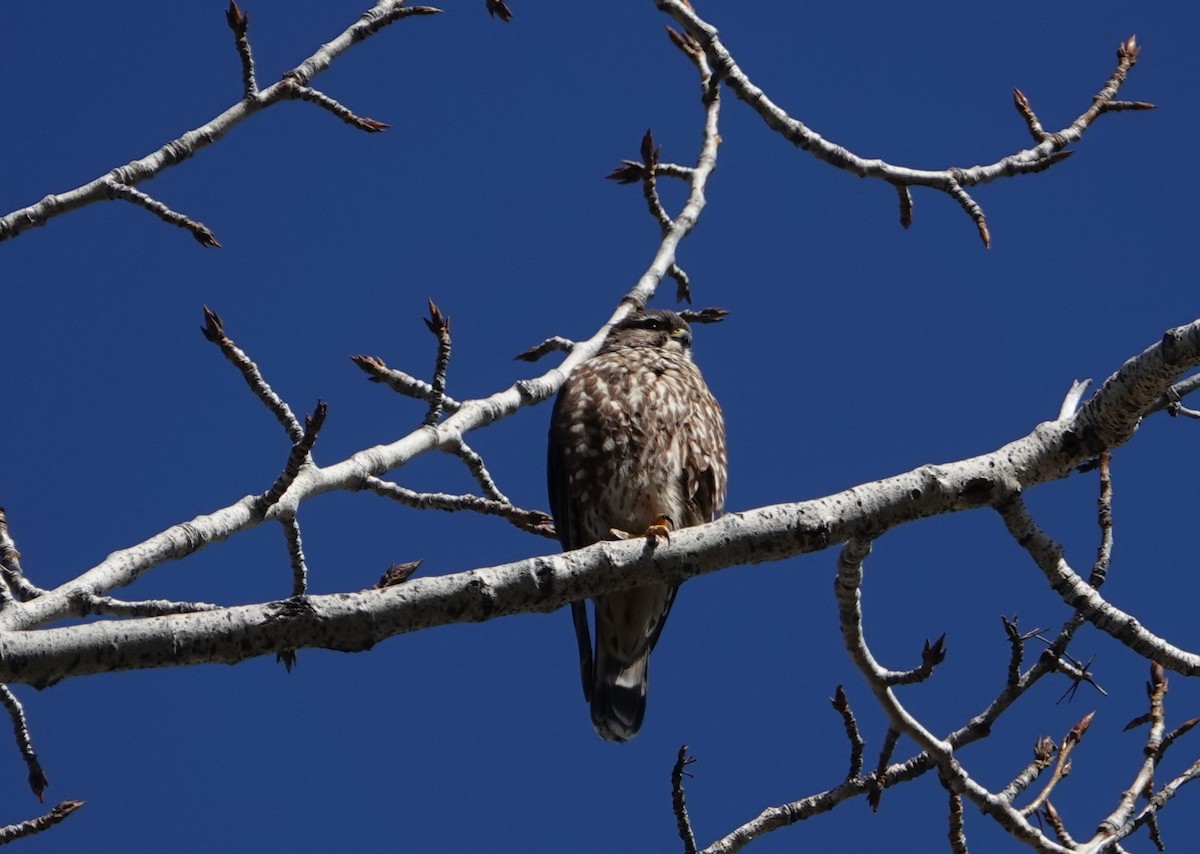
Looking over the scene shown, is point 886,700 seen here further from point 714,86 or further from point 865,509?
point 714,86

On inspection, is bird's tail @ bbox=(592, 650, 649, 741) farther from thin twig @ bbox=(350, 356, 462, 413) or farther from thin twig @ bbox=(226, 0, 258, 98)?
thin twig @ bbox=(226, 0, 258, 98)

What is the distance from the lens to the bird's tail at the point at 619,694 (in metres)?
5.07

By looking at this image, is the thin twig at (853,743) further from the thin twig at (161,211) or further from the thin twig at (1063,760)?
the thin twig at (161,211)

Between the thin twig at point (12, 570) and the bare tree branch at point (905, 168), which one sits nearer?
the thin twig at point (12, 570)

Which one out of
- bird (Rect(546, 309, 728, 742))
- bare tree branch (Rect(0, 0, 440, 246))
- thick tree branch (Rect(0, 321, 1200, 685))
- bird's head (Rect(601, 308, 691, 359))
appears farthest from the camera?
bird's head (Rect(601, 308, 691, 359))

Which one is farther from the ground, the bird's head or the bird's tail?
the bird's head

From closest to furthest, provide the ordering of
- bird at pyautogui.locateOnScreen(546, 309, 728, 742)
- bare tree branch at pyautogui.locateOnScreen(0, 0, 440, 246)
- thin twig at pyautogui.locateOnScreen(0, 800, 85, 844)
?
thin twig at pyautogui.locateOnScreen(0, 800, 85, 844) < bare tree branch at pyautogui.locateOnScreen(0, 0, 440, 246) < bird at pyautogui.locateOnScreen(546, 309, 728, 742)

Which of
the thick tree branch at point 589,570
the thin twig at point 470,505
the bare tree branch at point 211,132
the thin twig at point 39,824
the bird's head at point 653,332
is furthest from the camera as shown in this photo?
the bird's head at point 653,332

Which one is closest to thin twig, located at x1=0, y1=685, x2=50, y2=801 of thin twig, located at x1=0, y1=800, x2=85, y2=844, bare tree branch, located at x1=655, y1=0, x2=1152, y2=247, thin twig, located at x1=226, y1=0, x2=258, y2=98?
thin twig, located at x1=0, y1=800, x2=85, y2=844

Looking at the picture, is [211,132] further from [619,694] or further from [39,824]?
[619,694]

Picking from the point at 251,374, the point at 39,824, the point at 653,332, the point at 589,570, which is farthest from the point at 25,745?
the point at 653,332

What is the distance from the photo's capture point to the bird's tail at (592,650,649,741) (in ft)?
16.6

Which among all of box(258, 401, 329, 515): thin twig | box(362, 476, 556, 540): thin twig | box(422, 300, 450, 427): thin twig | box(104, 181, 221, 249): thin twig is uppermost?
box(104, 181, 221, 249): thin twig

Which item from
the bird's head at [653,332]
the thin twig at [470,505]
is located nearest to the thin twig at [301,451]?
the thin twig at [470,505]
